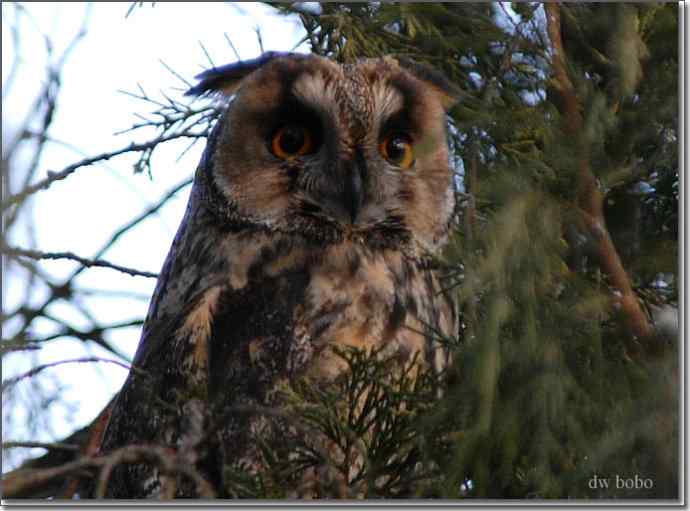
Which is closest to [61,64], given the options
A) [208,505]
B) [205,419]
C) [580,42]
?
[205,419]

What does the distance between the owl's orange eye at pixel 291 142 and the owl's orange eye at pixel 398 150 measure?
0.59ft

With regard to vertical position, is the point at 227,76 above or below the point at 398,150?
above

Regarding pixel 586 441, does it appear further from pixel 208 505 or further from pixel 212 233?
pixel 212 233

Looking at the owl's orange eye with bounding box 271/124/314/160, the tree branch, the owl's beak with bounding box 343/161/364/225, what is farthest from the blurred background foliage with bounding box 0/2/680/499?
the owl's orange eye with bounding box 271/124/314/160

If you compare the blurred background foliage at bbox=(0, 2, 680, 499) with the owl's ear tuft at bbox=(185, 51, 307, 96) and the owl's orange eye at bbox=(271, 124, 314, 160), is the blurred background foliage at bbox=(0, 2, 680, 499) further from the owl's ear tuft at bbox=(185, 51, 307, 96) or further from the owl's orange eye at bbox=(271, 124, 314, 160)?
the owl's ear tuft at bbox=(185, 51, 307, 96)

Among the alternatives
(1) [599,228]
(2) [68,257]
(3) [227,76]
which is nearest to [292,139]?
(3) [227,76]

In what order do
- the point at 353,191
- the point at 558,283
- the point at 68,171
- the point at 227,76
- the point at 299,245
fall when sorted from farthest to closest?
the point at 227,76 < the point at 299,245 < the point at 353,191 < the point at 68,171 < the point at 558,283

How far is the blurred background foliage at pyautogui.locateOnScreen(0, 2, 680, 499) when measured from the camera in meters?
1.69

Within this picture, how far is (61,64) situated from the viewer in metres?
2.01

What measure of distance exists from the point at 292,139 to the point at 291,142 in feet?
0.03

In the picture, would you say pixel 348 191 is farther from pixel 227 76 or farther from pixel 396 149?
pixel 227 76

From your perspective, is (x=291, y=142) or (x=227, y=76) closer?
(x=291, y=142)

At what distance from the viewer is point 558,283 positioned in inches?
70.6

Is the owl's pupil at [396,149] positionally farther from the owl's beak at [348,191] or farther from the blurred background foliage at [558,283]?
Result: the blurred background foliage at [558,283]
